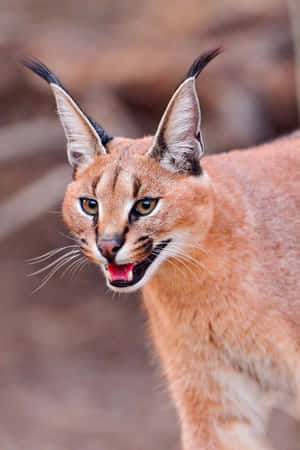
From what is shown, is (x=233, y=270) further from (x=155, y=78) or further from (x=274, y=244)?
(x=155, y=78)

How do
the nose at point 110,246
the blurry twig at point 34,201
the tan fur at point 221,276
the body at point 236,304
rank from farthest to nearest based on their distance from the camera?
the blurry twig at point 34,201, the body at point 236,304, the tan fur at point 221,276, the nose at point 110,246

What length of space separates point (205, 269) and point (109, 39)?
19.0ft

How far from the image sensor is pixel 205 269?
417 cm

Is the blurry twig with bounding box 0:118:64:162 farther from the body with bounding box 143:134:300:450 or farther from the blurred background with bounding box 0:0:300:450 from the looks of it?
the body with bounding box 143:134:300:450

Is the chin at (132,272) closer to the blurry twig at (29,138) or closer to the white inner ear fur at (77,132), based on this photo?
the white inner ear fur at (77,132)

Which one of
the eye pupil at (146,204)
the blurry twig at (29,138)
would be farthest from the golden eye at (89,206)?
the blurry twig at (29,138)

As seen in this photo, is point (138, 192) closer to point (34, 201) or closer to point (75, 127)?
point (75, 127)

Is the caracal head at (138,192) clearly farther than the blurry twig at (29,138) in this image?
No

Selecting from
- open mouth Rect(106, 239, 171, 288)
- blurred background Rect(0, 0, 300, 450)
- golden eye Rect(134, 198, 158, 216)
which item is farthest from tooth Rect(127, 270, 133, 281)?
blurred background Rect(0, 0, 300, 450)

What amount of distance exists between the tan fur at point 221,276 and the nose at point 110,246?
0.20 feet

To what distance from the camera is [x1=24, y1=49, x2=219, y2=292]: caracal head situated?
3.59 m

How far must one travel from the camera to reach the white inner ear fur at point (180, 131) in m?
3.68

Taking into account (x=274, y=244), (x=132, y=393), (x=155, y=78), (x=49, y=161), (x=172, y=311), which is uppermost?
(x=274, y=244)

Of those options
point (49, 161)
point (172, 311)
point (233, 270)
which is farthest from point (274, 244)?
point (49, 161)
